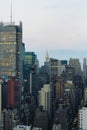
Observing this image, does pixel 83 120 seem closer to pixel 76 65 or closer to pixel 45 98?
pixel 45 98

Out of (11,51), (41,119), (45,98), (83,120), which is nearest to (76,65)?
(11,51)

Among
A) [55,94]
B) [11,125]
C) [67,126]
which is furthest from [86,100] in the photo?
[11,125]

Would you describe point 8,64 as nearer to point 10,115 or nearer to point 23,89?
point 23,89

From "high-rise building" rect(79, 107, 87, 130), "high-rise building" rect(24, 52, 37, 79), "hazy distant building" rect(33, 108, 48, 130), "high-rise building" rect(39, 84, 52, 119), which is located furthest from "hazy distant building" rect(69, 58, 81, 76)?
"high-rise building" rect(79, 107, 87, 130)

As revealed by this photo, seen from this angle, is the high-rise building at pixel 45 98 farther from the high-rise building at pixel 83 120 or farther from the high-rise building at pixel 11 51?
the high-rise building at pixel 83 120

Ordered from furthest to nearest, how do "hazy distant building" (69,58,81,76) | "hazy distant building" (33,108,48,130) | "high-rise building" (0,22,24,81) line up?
"hazy distant building" (69,58,81,76)
"high-rise building" (0,22,24,81)
"hazy distant building" (33,108,48,130)

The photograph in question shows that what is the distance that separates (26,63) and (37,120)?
7.68m

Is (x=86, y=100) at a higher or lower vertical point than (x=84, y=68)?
lower

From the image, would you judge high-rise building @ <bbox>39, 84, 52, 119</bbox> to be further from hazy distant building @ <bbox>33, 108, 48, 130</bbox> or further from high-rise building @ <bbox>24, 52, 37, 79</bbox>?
high-rise building @ <bbox>24, 52, 37, 79</bbox>

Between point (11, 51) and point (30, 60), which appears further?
point (30, 60)

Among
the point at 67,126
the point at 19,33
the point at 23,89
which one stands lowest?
the point at 67,126

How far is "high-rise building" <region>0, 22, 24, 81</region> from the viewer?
20016mm

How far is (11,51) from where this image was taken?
2025cm

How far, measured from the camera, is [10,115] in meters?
15.4
